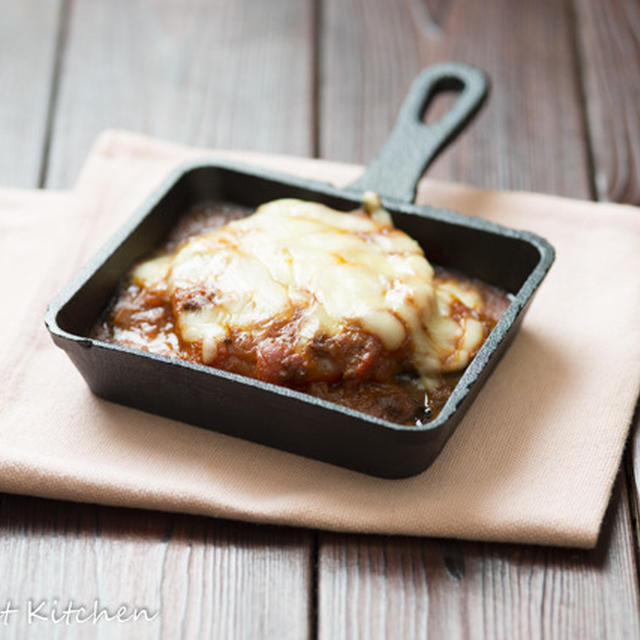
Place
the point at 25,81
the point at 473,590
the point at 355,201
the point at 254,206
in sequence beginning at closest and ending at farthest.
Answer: the point at 473,590
the point at 355,201
the point at 254,206
the point at 25,81

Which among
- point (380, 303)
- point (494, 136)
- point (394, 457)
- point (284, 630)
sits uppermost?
point (494, 136)

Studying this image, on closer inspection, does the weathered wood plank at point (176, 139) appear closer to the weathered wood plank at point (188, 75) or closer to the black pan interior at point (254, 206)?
the weathered wood plank at point (188, 75)

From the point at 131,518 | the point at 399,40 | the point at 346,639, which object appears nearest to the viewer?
the point at 346,639

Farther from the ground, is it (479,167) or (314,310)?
(479,167)

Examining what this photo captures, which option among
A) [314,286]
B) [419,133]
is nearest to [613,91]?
[419,133]

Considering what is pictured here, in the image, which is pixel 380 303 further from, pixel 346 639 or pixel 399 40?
pixel 399 40

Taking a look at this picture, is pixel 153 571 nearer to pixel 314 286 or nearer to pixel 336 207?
pixel 314 286

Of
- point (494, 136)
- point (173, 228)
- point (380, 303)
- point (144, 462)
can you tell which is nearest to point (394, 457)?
point (380, 303)

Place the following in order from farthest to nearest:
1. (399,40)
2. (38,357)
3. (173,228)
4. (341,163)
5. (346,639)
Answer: (399,40)
(341,163)
(173,228)
(38,357)
(346,639)
